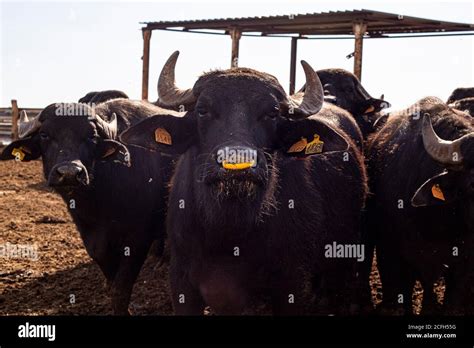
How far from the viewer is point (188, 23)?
16.2 meters

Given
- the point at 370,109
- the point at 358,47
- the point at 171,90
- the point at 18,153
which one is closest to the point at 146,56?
the point at 358,47

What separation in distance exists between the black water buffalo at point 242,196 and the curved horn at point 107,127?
1.09 meters

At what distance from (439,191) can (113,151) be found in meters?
2.94

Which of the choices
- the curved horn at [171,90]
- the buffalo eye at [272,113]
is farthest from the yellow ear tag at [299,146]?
the curved horn at [171,90]

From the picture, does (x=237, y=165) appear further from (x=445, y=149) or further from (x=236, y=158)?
(x=445, y=149)

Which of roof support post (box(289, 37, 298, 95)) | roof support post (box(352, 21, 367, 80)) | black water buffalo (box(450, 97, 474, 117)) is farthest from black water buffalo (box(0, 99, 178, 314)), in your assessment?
roof support post (box(289, 37, 298, 95))

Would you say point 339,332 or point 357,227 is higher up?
point 357,227

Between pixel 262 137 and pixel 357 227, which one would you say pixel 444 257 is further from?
pixel 262 137

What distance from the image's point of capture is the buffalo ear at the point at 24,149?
591cm

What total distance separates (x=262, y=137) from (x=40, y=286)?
3824 mm

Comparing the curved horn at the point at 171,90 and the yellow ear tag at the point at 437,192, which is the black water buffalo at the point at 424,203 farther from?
the curved horn at the point at 171,90

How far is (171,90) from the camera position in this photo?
16.1 ft

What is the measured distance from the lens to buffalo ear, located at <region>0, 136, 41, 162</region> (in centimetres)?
591

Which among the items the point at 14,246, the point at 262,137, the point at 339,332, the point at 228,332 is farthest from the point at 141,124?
the point at 14,246
